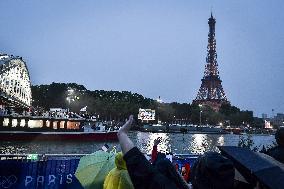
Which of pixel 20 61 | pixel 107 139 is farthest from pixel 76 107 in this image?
pixel 107 139

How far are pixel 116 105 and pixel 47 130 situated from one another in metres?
76.7

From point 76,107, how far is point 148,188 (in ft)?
403

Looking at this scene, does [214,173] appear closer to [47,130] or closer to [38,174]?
[38,174]

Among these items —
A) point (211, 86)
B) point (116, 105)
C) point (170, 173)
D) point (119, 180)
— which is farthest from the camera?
point (211, 86)

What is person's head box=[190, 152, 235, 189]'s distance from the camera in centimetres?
282

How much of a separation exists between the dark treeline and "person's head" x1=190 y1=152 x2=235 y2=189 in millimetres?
93494

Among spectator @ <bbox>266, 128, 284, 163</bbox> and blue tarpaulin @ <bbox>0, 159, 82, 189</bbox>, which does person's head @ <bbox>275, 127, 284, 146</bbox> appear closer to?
spectator @ <bbox>266, 128, 284, 163</bbox>

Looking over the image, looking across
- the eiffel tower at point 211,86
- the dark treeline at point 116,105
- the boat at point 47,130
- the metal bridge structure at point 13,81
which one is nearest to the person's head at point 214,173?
the boat at point 47,130

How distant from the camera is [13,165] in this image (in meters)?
7.94

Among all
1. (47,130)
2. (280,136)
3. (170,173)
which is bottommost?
(47,130)

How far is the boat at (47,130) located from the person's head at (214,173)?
43879 mm

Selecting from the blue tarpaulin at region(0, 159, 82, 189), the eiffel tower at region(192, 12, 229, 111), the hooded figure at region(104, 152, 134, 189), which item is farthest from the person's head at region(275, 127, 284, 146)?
the eiffel tower at region(192, 12, 229, 111)

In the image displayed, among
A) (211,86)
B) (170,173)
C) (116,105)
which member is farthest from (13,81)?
(211,86)

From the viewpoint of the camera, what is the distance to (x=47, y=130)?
1875 inches
